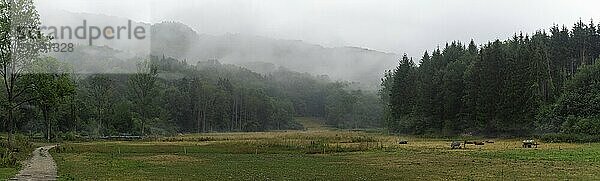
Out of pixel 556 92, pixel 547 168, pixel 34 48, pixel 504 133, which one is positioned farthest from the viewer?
pixel 556 92

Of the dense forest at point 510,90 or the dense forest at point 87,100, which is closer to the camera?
the dense forest at point 87,100

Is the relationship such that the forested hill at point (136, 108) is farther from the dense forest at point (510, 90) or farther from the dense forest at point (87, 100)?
the dense forest at point (510, 90)

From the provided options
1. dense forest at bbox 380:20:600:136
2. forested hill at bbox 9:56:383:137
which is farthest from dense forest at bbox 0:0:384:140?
dense forest at bbox 380:20:600:136

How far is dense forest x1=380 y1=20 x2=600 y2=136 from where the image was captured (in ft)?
307

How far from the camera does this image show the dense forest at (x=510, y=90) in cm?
9356

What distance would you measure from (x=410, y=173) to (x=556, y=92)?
282 feet

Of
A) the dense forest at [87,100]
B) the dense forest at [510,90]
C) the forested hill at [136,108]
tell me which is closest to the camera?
the dense forest at [87,100]

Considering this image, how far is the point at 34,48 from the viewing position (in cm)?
5125

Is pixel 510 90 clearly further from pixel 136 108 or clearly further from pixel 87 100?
pixel 87 100

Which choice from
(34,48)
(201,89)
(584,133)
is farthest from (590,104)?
(201,89)

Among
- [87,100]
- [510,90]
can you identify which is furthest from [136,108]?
[510,90]

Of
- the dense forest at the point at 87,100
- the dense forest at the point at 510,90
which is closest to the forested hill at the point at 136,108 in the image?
the dense forest at the point at 87,100

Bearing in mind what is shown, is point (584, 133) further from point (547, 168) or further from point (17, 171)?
point (17, 171)

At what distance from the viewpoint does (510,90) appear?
100 meters
